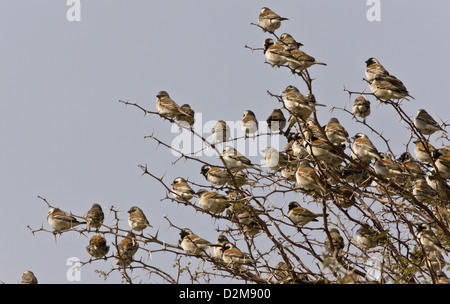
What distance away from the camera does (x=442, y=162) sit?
10.1m

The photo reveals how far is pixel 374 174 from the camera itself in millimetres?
9273

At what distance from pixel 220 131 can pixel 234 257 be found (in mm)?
2105

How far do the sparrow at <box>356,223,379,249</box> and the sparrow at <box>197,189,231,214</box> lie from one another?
1.89 meters

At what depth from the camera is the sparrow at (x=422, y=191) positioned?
9700 millimetres

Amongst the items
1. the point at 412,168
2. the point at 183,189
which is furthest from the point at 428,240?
the point at 183,189

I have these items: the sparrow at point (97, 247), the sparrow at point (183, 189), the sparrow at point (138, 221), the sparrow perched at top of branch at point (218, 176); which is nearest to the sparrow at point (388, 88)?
the sparrow perched at top of branch at point (218, 176)

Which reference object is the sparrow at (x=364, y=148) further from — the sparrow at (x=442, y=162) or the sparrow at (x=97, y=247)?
the sparrow at (x=97, y=247)

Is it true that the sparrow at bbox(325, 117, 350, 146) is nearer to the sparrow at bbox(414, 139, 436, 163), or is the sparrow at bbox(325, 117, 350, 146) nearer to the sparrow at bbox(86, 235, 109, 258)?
Result: the sparrow at bbox(414, 139, 436, 163)

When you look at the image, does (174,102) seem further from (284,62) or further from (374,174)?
(374,174)

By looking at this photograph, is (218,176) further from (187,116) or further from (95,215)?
(95,215)

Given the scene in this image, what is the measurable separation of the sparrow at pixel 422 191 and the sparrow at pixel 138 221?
12.9 feet

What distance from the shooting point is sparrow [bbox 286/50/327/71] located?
31.9 ft
